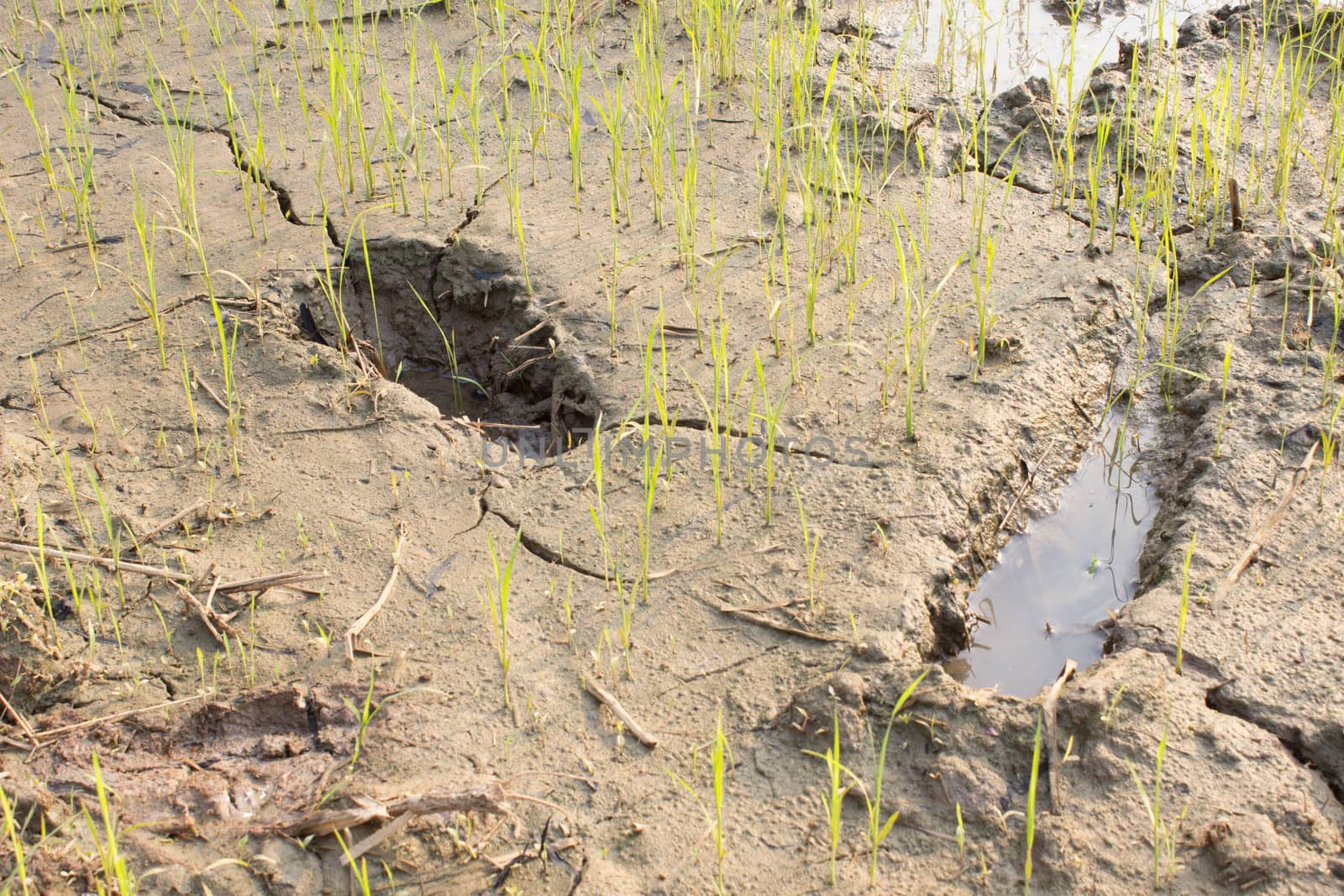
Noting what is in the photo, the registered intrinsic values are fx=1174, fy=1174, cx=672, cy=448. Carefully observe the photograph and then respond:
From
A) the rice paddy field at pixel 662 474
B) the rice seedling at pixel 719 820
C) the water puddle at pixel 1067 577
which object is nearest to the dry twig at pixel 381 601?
the rice paddy field at pixel 662 474

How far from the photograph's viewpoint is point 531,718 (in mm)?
2256

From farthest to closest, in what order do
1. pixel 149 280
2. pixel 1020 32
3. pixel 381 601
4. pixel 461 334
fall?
pixel 1020 32, pixel 461 334, pixel 149 280, pixel 381 601

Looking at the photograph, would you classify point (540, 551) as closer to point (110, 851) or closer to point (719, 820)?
point (719, 820)

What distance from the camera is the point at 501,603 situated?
2223mm

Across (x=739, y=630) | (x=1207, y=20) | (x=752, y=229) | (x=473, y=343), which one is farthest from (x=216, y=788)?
(x=1207, y=20)

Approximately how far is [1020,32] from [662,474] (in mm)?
3245

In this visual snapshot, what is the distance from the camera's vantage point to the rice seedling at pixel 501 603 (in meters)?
2.22

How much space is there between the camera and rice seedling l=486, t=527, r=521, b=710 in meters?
2.22

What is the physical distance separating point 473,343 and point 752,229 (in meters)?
0.94

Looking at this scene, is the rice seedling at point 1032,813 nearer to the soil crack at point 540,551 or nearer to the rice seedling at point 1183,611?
the rice seedling at point 1183,611

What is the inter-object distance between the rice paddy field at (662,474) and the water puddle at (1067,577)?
0.03ft

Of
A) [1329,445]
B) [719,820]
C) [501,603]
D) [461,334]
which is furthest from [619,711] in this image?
[1329,445]

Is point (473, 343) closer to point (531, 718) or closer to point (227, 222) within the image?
point (227, 222)

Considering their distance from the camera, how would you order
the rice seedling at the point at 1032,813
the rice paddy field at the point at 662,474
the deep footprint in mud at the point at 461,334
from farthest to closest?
1. the deep footprint in mud at the point at 461,334
2. the rice paddy field at the point at 662,474
3. the rice seedling at the point at 1032,813
